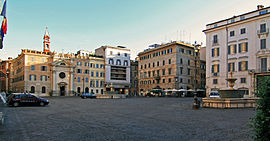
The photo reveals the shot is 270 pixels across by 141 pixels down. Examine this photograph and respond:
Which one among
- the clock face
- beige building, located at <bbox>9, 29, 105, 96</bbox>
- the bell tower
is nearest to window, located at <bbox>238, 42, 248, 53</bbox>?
beige building, located at <bbox>9, 29, 105, 96</bbox>

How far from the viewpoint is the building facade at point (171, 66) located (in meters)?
60.6

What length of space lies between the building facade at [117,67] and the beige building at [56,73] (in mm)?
2117

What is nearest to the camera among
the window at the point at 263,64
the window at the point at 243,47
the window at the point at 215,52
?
the window at the point at 263,64

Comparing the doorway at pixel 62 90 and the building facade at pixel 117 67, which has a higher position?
the building facade at pixel 117 67

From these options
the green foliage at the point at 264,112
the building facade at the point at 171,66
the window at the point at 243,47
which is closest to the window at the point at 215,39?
the window at the point at 243,47

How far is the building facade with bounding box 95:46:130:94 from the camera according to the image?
7456 centimetres

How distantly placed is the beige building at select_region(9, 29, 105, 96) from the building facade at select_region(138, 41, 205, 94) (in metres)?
16.9

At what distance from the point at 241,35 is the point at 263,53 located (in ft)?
18.9

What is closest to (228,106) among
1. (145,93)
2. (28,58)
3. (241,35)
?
(241,35)

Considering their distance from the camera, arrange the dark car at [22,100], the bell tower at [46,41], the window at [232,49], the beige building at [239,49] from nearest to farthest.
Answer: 1. the dark car at [22,100]
2. the beige building at [239,49]
3. the window at [232,49]
4. the bell tower at [46,41]

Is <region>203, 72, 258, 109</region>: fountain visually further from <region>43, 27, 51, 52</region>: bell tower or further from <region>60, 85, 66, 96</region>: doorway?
<region>43, 27, 51, 52</region>: bell tower

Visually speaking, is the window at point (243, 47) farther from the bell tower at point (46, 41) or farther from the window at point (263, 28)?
the bell tower at point (46, 41)

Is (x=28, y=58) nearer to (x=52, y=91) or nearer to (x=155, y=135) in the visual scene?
(x=52, y=91)

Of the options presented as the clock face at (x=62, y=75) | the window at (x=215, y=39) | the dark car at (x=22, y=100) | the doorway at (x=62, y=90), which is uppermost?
the window at (x=215, y=39)
